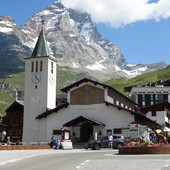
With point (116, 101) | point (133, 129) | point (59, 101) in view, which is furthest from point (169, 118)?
point (59, 101)

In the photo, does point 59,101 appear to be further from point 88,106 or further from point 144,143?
point 144,143

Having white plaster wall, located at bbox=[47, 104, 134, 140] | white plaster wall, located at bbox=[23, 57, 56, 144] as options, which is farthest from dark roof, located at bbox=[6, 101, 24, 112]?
white plaster wall, located at bbox=[47, 104, 134, 140]

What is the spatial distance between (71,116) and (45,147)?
15.4m

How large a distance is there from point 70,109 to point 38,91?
7.41 metres

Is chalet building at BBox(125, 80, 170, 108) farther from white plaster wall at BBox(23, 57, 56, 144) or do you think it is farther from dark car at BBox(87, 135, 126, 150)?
dark car at BBox(87, 135, 126, 150)

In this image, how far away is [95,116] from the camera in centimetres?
5578

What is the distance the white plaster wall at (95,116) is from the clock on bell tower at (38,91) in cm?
204

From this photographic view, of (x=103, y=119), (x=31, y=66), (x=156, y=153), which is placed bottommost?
(x=156, y=153)

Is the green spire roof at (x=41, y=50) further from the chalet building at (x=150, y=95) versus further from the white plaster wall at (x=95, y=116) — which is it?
the chalet building at (x=150, y=95)

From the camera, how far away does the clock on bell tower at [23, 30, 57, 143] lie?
59.9 metres

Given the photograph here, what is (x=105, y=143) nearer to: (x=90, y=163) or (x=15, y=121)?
(x=90, y=163)

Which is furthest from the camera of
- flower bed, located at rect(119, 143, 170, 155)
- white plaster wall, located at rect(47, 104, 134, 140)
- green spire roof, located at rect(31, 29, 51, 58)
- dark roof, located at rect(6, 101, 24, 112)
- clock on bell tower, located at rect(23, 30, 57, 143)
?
dark roof, located at rect(6, 101, 24, 112)

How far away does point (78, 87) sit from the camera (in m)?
58.7

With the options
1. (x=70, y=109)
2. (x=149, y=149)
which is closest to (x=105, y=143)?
(x=149, y=149)
